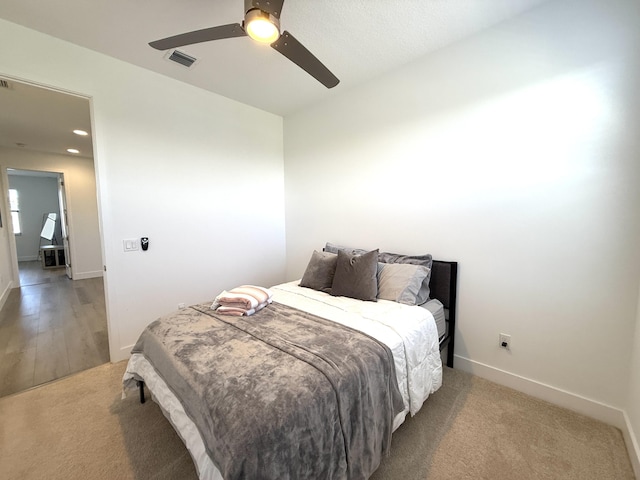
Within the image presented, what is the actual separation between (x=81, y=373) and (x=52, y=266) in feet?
21.1

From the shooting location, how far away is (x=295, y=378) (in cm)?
119

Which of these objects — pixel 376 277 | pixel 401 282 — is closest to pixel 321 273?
pixel 376 277

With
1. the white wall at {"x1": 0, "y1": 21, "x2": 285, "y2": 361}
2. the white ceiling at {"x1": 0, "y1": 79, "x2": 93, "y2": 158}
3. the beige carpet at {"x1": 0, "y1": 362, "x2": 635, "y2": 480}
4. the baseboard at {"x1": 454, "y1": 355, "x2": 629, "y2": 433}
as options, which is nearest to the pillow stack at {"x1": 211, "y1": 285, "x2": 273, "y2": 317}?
the beige carpet at {"x1": 0, "y1": 362, "x2": 635, "y2": 480}

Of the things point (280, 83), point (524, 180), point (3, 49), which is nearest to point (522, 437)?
point (524, 180)

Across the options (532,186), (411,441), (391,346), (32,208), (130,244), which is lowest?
(411,441)

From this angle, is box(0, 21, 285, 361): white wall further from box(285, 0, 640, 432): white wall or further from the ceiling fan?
box(285, 0, 640, 432): white wall

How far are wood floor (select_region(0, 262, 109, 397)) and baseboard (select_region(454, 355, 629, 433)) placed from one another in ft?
11.2

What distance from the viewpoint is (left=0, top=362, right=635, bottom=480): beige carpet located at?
1.43 m

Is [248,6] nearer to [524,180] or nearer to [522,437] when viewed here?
[524,180]

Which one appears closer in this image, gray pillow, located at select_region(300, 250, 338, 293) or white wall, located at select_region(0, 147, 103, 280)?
gray pillow, located at select_region(300, 250, 338, 293)

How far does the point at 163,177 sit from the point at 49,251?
6.50 meters

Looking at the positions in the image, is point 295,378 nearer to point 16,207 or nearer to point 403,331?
point 403,331

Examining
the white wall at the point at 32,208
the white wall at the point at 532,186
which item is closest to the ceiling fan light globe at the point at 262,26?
the white wall at the point at 532,186

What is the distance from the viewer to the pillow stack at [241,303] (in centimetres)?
194
